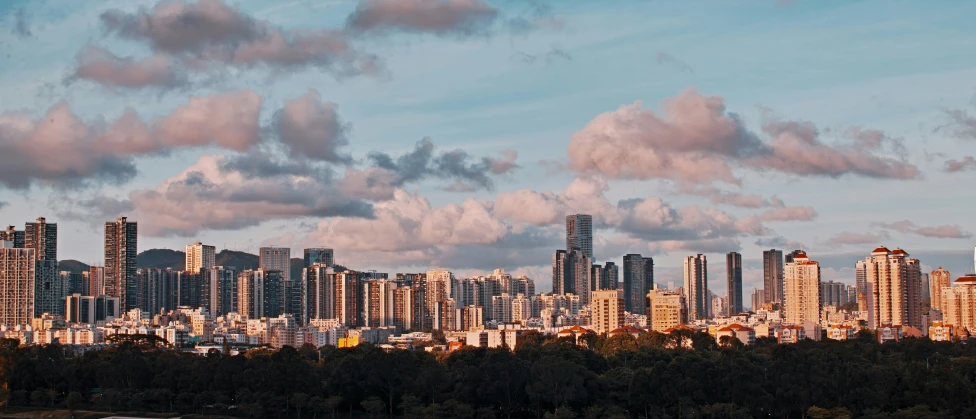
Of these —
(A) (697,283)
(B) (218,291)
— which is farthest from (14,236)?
(A) (697,283)

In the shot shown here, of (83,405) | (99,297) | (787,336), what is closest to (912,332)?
(787,336)

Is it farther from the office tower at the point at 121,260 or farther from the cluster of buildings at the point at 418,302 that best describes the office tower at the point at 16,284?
the office tower at the point at 121,260

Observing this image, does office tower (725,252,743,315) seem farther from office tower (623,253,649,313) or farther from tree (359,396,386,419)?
tree (359,396,386,419)

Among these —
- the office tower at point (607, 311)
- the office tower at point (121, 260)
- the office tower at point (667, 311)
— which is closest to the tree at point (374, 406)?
the office tower at point (607, 311)

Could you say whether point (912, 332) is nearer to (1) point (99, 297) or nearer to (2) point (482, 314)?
(2) point (482, 314)

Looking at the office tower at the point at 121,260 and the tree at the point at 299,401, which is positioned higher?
the office tower at the point at 121,260

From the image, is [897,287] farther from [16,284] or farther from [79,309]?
[16,284]
